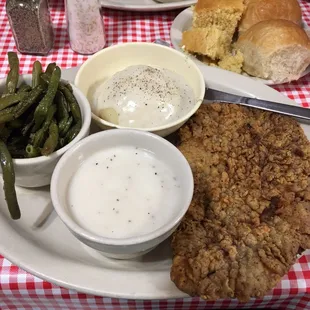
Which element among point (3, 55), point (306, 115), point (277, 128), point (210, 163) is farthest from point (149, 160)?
point (3, 55)

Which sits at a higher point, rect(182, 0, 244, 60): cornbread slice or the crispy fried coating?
rect(182, 0, 244, 60): cornbread slice

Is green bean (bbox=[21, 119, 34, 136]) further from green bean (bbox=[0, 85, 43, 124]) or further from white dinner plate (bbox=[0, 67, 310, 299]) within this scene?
white dinner plate (bbox=[0, 67, 310, 299])

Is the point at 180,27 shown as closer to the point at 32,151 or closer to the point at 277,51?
the point at 277,51

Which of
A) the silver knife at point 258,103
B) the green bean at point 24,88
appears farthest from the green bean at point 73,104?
the silver knife at point 258,103

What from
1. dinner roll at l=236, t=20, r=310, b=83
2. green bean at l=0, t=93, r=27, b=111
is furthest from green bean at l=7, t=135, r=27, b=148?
dinner roll at l=236, t=20, r=310, b=83

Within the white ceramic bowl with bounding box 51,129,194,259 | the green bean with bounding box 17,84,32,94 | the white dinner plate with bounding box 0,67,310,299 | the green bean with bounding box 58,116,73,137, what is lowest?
the white dinner plate with bounding box 0,67,310,299

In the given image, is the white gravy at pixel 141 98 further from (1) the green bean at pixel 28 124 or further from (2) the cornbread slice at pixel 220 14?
(2) the cornbread slice at pixel 220 14

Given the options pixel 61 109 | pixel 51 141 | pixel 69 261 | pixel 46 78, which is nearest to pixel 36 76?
pixel 46 78

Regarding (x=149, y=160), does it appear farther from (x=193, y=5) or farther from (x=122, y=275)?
(x=193, y=5)

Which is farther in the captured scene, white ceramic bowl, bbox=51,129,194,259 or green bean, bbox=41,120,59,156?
green bean, bbox=41,120,59,156
